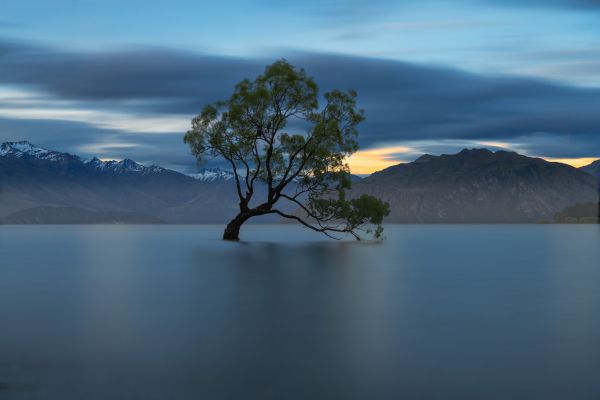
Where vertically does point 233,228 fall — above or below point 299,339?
below

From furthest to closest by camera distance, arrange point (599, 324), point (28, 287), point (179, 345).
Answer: point (28, 287)
point (599, 324)
point (179, 345)

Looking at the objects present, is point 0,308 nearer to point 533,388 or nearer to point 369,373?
point 369,373

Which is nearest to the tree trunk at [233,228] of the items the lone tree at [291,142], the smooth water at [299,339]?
the lone tree at [291,142]

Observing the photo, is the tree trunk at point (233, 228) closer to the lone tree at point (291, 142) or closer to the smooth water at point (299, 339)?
the lone tree at point (291, 142)

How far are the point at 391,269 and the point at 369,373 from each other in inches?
1458

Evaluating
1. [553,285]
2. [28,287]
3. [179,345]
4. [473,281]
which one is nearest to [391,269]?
[473,281]

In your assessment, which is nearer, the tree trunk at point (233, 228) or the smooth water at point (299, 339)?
the smooth water at point (299, 339)

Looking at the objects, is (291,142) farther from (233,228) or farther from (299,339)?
(299,339)

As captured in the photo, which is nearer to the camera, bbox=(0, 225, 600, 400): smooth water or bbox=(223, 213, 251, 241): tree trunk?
bbox=(0, 225, 600, 400): smooth water

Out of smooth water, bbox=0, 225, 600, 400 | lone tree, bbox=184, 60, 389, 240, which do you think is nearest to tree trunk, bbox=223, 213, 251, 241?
lone tree, bbox=184, 60, 389, 240

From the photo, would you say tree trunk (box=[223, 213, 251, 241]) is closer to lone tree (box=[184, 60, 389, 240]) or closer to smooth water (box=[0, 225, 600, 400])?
lone tree (box=[184, 60, 389, 240])

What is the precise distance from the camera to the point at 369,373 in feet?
54.5

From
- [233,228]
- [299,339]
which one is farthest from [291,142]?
[299,339]

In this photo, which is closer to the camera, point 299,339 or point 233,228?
point 299,339
